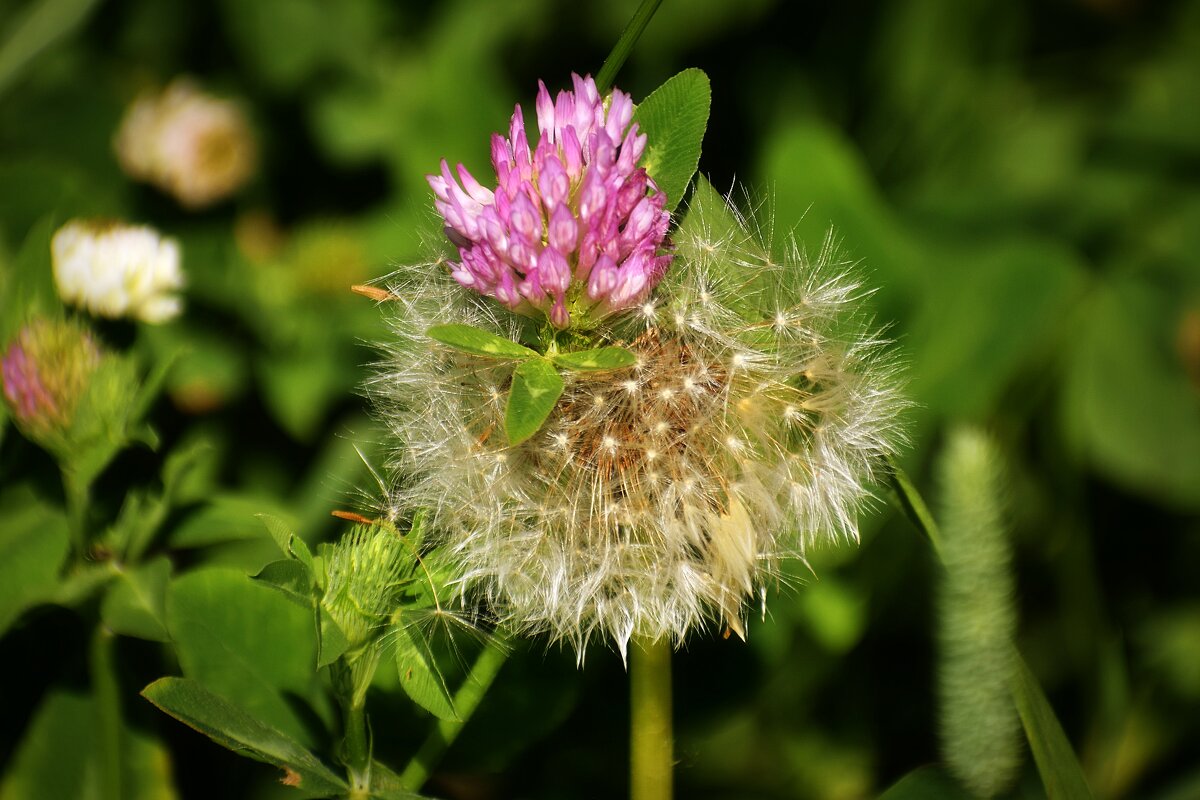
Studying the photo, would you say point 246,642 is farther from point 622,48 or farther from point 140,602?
point 622,48

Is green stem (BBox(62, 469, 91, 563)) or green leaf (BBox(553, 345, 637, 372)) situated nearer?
green leaf (BBox(553, 345, 637, 372))

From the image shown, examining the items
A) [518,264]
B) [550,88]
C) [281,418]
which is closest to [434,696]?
[518,264]

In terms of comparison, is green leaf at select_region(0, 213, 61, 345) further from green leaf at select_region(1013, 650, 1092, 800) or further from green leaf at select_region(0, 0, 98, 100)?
green leaf at select_region(1013, 650, 1092, 800)

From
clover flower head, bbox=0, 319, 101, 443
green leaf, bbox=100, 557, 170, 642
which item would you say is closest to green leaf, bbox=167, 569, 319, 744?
green leaf, bbox=100, 557, 170, 642

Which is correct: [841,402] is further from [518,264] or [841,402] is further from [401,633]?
[401,633]

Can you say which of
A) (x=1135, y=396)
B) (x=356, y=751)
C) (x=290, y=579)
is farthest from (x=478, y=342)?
(x=1135, y=396)
